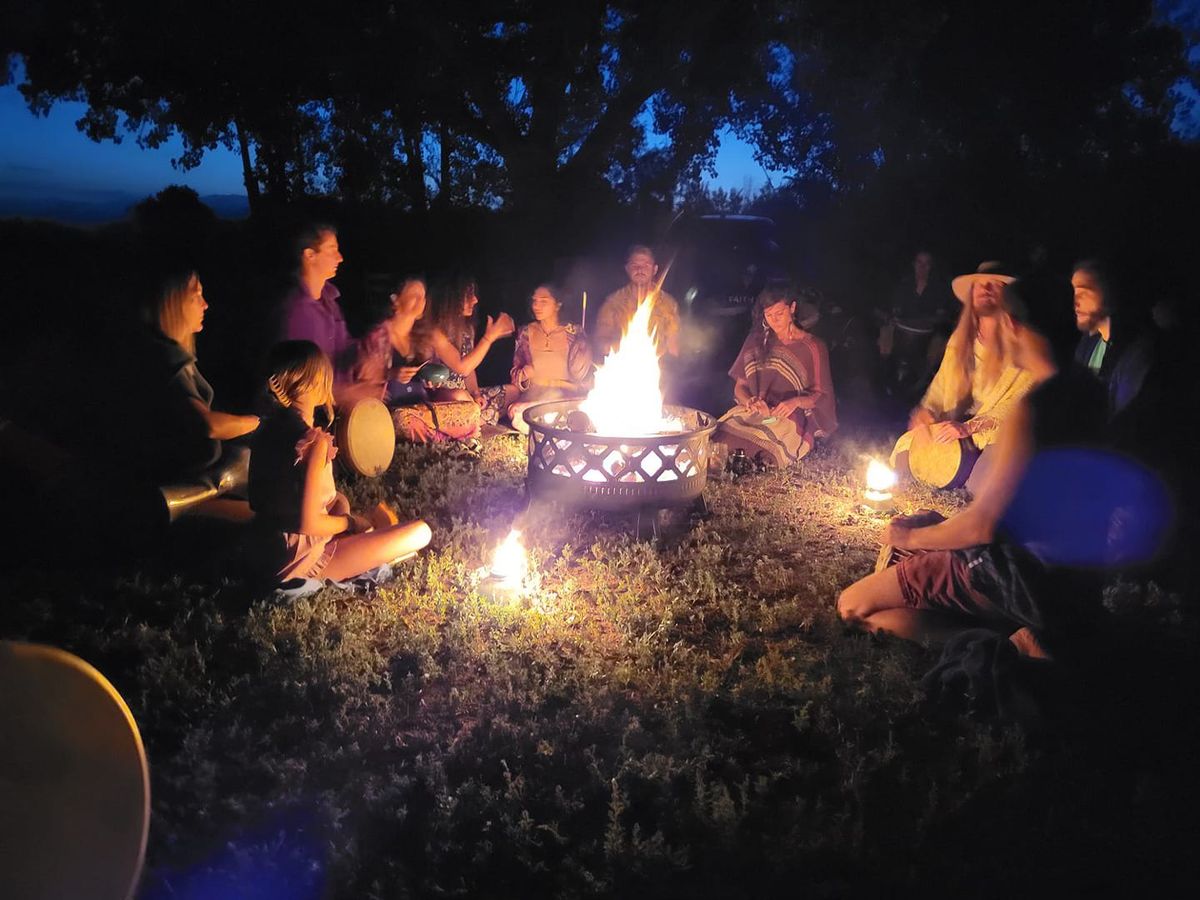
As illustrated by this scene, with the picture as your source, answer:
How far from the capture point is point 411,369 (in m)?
7.68

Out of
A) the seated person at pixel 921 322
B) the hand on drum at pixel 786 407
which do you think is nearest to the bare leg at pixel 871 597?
the hand on drum at pixel 786 407

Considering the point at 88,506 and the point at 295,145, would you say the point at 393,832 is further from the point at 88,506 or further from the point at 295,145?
the point at 295,145

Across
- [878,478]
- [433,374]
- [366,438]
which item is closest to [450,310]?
[433,374]

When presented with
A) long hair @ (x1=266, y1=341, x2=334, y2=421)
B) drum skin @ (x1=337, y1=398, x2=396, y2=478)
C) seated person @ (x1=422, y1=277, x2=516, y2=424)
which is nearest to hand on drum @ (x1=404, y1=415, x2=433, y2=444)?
seated person @ (x1=422, y1=277, x2=516, y2=424)

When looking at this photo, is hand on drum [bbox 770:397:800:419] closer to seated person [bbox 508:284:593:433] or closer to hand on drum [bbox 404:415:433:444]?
seated person [bbox 508:284:593:433]

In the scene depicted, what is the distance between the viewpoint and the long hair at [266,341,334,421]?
173 inches

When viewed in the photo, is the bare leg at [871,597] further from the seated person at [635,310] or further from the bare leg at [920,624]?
the seated person at [635,310]

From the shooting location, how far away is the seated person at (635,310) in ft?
28.1

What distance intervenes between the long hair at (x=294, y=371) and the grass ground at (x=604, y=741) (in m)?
1.16

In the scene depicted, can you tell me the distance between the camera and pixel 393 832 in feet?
10.6

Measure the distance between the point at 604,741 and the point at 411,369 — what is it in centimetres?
463

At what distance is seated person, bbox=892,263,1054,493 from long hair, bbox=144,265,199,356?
17.1 ft

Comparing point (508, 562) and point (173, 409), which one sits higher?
point (173, 409)

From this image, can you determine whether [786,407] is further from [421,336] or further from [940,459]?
[421,336]
